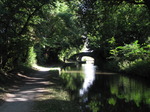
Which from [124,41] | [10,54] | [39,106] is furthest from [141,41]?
[39,106]

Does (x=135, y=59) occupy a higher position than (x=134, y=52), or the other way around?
(x=134, y=52)

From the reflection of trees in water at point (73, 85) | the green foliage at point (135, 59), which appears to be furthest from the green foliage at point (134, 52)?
the reflection of trees in water at point (73, 85)

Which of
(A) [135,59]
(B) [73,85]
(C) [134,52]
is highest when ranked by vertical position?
(C) [134,52]

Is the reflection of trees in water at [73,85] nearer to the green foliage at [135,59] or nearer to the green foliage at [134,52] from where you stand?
the green foliage at [135,59]

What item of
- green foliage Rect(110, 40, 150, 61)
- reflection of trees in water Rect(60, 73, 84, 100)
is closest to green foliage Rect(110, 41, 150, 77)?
green foliage Rect(110, 40, 150, 61)

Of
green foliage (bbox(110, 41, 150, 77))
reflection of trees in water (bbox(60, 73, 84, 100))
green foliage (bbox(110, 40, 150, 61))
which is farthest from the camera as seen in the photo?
green foliage (bbox(110, 40, 150, 61))

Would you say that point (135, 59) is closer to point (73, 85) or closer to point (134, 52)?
point (134, 52)

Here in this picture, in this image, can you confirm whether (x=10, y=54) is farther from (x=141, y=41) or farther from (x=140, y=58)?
(x=141, y=41)

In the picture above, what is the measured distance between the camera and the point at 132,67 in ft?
83.5

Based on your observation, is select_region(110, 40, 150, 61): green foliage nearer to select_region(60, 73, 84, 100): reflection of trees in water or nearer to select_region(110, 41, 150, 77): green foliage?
select_region(110, 41, 150, 77): green foliage

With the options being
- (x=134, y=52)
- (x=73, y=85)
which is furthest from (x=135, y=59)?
(x=73, y=85)

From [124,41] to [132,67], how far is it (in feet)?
31.3

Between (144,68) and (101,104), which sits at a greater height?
(144,68)

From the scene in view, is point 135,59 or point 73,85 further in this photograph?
point 135,59
